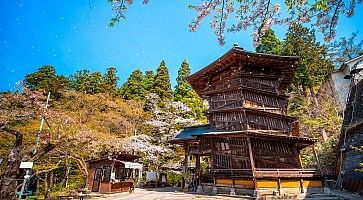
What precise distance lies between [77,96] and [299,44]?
1128 inches

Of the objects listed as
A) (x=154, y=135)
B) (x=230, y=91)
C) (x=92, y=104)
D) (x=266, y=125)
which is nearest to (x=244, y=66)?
(x=230, y=91)

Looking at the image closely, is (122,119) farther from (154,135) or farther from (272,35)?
(272,35)

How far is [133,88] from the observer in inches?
1614

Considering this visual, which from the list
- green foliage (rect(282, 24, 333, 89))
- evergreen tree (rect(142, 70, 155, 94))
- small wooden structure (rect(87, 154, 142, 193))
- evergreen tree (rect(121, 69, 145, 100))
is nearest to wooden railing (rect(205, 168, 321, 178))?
small wooden structure (rect(87, 154, 142, 193))

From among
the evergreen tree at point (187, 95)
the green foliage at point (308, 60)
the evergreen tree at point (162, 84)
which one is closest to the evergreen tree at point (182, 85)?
the evergreen tree at point (187, 95)

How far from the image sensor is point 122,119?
29.4m

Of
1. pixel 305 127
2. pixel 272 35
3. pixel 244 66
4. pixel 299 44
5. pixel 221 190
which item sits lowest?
pixel 221 190

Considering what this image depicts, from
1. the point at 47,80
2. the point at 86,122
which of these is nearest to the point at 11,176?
the point at 86,122

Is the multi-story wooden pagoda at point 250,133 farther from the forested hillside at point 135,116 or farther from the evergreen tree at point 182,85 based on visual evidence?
the evergreen tree at point 182,85

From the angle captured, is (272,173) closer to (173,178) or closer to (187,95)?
(173,178)

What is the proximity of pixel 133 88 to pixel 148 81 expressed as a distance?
13.6ft

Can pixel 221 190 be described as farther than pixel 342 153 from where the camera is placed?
No

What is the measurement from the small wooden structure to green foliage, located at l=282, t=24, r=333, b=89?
77.9ft

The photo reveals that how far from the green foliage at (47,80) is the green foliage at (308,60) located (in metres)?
32.3
